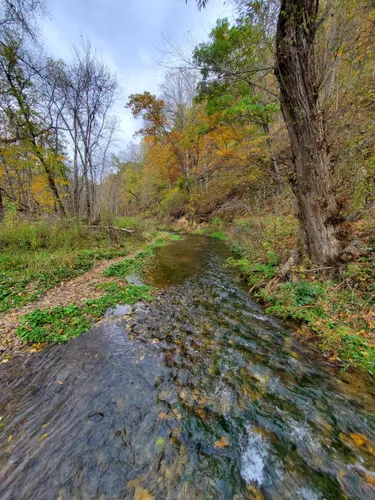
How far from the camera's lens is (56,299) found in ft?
16.6

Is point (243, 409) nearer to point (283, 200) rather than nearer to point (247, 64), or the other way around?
point (247, 64)

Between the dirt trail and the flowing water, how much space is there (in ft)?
1.94

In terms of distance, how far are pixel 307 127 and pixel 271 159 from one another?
6.00m

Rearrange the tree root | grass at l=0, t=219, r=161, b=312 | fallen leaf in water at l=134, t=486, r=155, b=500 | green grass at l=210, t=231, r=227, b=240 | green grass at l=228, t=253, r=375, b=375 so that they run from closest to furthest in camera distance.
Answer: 1. fallen leaf in water at l=134, t=486, r=155, b=500
2. green grass at l=228, t=253, r=375, b=375
3. the tree root
4. grass at l=0, t=219, r=161, b=312
5. green grass at l=210, t=231, r=227, b=240

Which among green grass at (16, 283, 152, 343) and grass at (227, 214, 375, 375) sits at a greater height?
grass at (227, 214, 375, 375)

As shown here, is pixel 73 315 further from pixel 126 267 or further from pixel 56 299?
pixel 126 267

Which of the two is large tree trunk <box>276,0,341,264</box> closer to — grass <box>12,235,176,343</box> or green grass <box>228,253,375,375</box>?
green grass <box>228,253,375,375</box>

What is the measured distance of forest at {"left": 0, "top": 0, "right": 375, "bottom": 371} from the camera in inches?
149

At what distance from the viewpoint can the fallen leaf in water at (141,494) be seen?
1.66 m

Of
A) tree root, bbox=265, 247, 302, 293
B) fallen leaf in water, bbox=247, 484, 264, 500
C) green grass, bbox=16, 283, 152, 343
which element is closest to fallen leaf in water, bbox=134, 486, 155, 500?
fallen leaf in water, bbox=247, 484, 264, 500

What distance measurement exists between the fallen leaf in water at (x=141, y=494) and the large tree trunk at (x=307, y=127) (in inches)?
187

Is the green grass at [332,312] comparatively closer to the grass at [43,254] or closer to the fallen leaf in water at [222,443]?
the fallen leaf in water at [222,443]

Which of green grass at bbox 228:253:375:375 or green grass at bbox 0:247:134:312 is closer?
green grass at bbox 228:253:375:375

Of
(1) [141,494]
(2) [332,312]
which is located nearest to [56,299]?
(1) [141,494]
